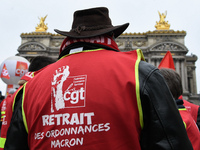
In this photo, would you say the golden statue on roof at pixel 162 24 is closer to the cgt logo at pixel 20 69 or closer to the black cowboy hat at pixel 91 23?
the cgt logo at pixel 20 69

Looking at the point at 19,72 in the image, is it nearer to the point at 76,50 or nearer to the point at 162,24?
the point at 76,50

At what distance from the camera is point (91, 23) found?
78.0 inches

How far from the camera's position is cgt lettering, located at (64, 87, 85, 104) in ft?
5.42

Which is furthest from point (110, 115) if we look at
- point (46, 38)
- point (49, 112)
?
point (46, 38)

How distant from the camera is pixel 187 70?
34.8m

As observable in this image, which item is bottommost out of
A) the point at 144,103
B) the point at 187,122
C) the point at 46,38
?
the point at 187,122

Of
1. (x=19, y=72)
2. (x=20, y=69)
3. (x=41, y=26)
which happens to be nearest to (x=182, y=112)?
(x=19, y=72)

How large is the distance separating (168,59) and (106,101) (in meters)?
5.44

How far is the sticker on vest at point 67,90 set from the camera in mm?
1660

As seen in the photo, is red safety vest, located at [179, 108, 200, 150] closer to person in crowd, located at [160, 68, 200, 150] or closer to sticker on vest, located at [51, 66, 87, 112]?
person in crowd, located at [160, 68, 200, 150]

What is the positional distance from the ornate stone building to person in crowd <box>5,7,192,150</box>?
30453 millimetres

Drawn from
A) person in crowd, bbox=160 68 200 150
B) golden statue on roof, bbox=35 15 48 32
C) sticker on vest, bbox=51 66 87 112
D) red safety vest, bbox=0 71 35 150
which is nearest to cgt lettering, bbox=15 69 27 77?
red safety vest, bbox=0 71 35 150

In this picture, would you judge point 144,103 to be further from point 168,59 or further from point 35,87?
point 168,59

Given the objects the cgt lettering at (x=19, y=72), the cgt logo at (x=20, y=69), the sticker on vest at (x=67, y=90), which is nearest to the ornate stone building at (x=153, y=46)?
the cgt logo at (x=20, y=69)
